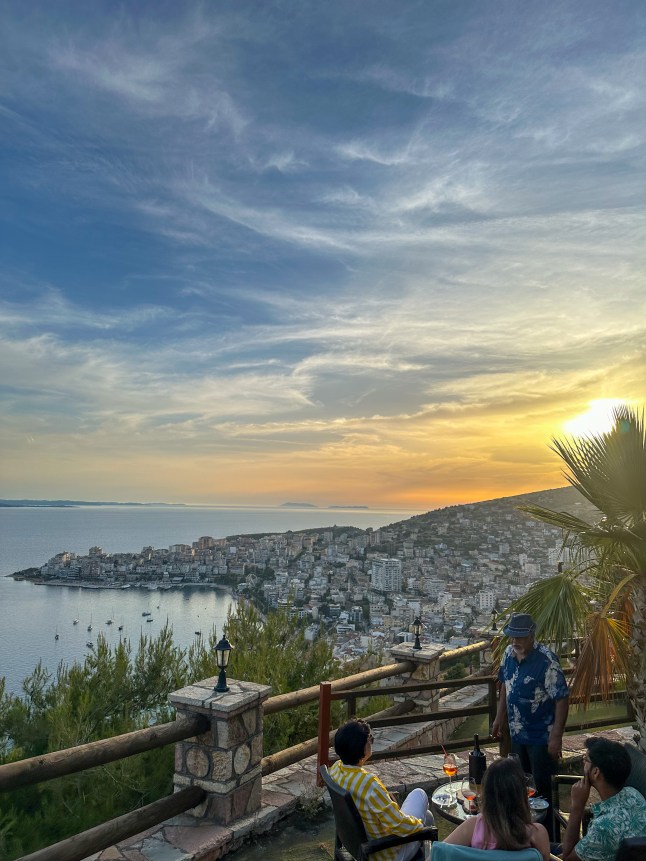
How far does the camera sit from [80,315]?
2166 centimetres

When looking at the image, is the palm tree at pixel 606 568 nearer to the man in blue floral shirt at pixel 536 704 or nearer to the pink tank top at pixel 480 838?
the man in blue floral shirt at pixel 536 704

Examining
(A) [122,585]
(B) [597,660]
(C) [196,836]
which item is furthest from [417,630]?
(A) [122,585]

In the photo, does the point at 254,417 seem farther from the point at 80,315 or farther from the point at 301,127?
the point at 301,127

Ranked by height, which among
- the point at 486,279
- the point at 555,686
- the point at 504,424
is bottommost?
the point at 555,686

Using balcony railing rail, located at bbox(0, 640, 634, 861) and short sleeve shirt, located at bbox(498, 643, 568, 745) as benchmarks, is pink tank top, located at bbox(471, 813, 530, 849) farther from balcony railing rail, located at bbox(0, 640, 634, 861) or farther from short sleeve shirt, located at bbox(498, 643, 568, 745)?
balcony railing rail, located at bbox(0, 640, 634, 861)

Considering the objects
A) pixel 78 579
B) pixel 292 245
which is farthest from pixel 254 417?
pixel 78 579

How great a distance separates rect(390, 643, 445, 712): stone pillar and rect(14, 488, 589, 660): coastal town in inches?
39.5

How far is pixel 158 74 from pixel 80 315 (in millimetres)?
13913

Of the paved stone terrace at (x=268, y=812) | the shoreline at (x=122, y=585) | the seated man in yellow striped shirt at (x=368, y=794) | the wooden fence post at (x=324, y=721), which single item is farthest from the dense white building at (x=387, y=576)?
the seated man in yellow striped shirt at (x=368, y=794)

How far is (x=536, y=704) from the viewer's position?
4473mm

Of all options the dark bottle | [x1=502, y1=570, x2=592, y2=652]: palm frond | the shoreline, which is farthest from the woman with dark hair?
the shoreline

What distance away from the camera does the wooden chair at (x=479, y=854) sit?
2355 millimetres

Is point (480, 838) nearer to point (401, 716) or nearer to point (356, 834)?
point (356, 834)

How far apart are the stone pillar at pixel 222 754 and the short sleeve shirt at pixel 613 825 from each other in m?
2.58
